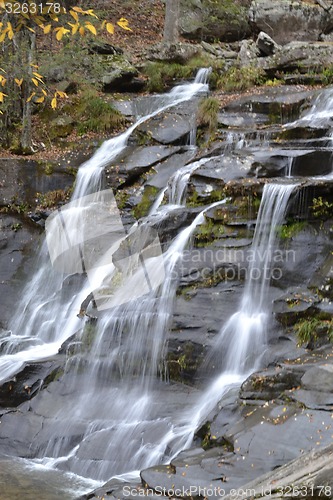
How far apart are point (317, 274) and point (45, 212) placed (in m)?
6.49

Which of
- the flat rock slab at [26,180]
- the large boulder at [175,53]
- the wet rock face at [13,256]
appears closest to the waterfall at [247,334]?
the wet rock face at [13,256]

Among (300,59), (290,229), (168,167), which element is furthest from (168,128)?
(290,229)

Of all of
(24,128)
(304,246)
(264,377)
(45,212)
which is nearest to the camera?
(264,377)

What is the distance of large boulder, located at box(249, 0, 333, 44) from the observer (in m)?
19.0

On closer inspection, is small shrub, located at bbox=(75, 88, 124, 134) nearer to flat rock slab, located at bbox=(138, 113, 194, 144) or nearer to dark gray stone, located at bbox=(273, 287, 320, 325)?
flat rock slab, located at bbox=(138, 113, 194, 144)

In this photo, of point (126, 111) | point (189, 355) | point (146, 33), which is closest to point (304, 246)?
point (189, 355)

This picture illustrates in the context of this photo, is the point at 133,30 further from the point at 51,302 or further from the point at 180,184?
the point at 51,302

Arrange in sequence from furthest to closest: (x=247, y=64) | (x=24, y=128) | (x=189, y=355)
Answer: (x=247, y=64)
(x=24, y=128)
(x=189, y=355)

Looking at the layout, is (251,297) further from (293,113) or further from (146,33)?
(146,33)

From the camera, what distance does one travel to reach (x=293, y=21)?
19.0 m

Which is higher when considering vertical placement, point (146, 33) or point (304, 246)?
point (146, 33)

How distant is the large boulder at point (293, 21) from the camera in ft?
62.4

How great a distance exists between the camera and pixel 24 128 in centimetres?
1517

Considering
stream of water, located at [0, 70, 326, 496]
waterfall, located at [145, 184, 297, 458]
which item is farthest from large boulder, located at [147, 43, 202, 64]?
waterfall, located at [145, 184, 297, 458]
